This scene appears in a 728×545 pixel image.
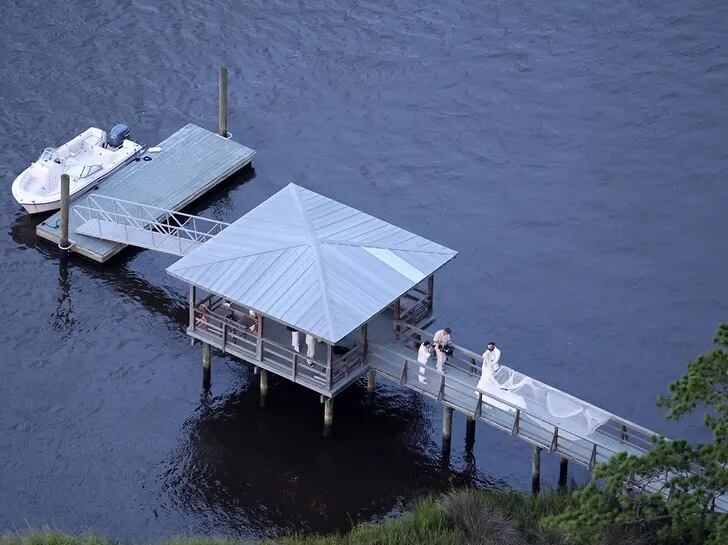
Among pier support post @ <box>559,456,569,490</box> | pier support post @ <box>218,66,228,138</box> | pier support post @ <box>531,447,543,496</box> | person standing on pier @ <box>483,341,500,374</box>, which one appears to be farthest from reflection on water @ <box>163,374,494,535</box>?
pier support post @ <box>218,66,228,138</box>

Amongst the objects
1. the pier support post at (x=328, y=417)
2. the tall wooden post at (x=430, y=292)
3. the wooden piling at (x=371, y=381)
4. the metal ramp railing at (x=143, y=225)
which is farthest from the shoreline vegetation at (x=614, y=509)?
the metal ramp railing at (x=143, y=225)

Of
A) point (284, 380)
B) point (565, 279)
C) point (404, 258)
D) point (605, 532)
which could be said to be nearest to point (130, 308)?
point (284, 380)

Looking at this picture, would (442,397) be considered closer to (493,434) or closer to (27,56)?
(493,434)

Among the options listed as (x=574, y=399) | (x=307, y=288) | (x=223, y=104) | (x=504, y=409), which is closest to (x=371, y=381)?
(x=307, y=288)

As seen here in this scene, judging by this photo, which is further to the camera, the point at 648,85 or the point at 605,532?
the point at 648,85

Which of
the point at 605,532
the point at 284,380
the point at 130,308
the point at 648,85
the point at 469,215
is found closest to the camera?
the point at 605,532

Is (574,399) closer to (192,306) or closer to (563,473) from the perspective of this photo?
(563,473)
